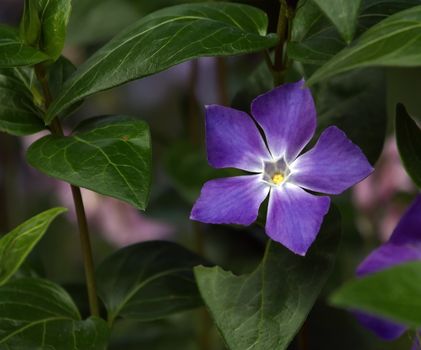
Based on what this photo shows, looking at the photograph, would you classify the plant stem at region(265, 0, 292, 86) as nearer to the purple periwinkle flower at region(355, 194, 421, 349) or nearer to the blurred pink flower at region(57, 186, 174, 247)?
the purple periwinkle flower at region(355, 194, 421, 349)

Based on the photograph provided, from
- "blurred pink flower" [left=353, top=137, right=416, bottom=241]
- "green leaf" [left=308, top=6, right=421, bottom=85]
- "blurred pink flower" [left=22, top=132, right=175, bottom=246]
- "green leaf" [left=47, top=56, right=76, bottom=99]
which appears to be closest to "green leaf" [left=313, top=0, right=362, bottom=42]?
"green leaf" [left=308, top=6, right=421, bottom=85]

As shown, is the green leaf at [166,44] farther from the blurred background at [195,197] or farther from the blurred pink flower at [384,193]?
the blurred pink flower at [384,193]

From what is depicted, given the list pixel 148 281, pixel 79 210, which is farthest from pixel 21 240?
pixel 148 281

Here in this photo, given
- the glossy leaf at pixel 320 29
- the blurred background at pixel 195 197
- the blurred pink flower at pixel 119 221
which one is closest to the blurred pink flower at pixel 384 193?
the blurred background at pixel 195 197

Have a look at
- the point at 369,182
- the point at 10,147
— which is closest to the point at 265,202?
the point at 369,182

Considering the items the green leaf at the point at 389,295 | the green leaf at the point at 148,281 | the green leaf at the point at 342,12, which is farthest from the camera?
the green leaf at the point at 148,281

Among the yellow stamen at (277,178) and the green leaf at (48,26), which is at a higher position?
the green leaf at (48,26)

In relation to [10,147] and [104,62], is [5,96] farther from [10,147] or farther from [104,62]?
[10,147]
